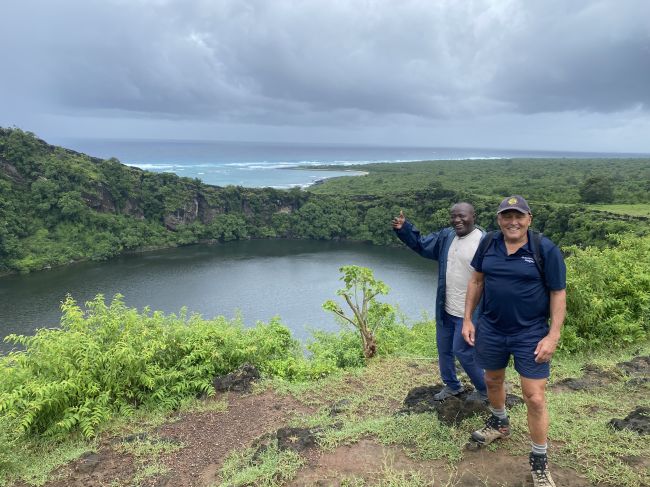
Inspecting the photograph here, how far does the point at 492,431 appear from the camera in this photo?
→ 131 inches

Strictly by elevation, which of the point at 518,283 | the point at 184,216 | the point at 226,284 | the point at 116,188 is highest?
the point at 518,283

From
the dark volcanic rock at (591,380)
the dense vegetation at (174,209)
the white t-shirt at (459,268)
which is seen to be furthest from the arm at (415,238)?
the dense vegetation at (174,209)

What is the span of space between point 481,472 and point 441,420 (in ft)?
2.32

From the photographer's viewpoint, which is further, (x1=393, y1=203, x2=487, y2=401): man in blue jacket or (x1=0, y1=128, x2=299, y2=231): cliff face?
(x1=0, y1=128, x2=299, y2=231): cliff face

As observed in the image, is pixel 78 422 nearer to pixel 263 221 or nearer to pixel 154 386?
pixel 154 386

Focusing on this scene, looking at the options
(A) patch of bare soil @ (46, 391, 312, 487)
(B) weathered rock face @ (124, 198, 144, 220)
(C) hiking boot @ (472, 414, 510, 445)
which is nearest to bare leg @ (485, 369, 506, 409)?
(C) hiking boot @ (472, 414, 510, 445)

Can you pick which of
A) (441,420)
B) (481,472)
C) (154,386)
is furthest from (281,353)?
(481,472)

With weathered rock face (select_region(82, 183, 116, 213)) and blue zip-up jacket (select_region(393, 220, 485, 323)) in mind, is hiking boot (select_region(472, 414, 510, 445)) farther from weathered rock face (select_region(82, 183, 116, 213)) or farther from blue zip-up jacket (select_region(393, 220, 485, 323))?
weathered rock face (select_region(82, 183, 116, 213))

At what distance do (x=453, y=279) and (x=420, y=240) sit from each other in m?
0.49

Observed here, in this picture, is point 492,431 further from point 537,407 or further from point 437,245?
point 437,245

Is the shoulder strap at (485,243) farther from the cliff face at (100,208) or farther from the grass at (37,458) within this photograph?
the cliff face at (100,208)

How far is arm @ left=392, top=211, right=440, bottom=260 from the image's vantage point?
13.1ft

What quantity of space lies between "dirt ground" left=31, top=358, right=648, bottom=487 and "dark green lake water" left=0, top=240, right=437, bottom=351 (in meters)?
16.6

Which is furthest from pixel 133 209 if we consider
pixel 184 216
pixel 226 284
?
pixel 226 284
